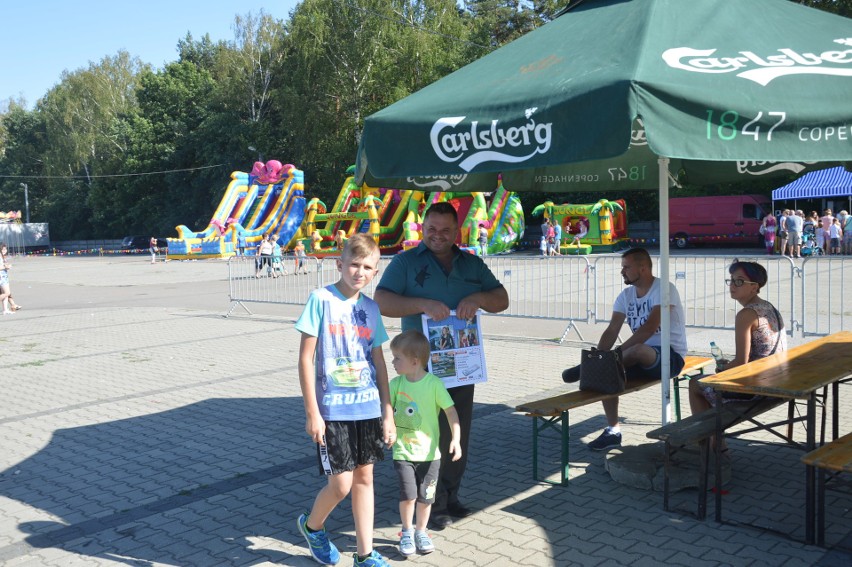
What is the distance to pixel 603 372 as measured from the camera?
208 inches

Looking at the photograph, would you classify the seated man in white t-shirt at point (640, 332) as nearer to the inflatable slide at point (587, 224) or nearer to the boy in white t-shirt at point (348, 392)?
the boy in white t-shirt at point (348, 392)

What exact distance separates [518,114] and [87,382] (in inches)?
300

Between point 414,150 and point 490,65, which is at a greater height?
point 490,65

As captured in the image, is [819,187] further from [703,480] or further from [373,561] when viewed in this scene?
[373,561]

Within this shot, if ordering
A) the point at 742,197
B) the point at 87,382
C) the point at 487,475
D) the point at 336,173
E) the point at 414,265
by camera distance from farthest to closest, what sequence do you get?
the point at 336,173, the point at 742,197, the point at 87,382, the point at 487,475, the point at 414,265

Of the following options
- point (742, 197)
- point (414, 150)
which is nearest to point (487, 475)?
point (414, 150)

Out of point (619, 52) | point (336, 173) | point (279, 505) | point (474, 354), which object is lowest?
point (279, 505)

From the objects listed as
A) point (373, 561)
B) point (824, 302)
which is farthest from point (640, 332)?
point (824, 302)

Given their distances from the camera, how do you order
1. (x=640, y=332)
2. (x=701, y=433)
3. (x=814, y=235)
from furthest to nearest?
(x=814, y=235) < (x=640, y=332) < (x=701, y=433)

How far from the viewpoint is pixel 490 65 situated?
191 inches

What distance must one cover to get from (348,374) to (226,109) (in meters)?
54.5

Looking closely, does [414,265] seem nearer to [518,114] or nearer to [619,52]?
[518,114]

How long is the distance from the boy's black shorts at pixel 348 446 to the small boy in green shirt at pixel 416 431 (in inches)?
9.6

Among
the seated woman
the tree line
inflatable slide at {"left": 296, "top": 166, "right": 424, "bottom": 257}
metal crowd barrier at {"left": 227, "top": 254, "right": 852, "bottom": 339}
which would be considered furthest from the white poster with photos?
the tree line
